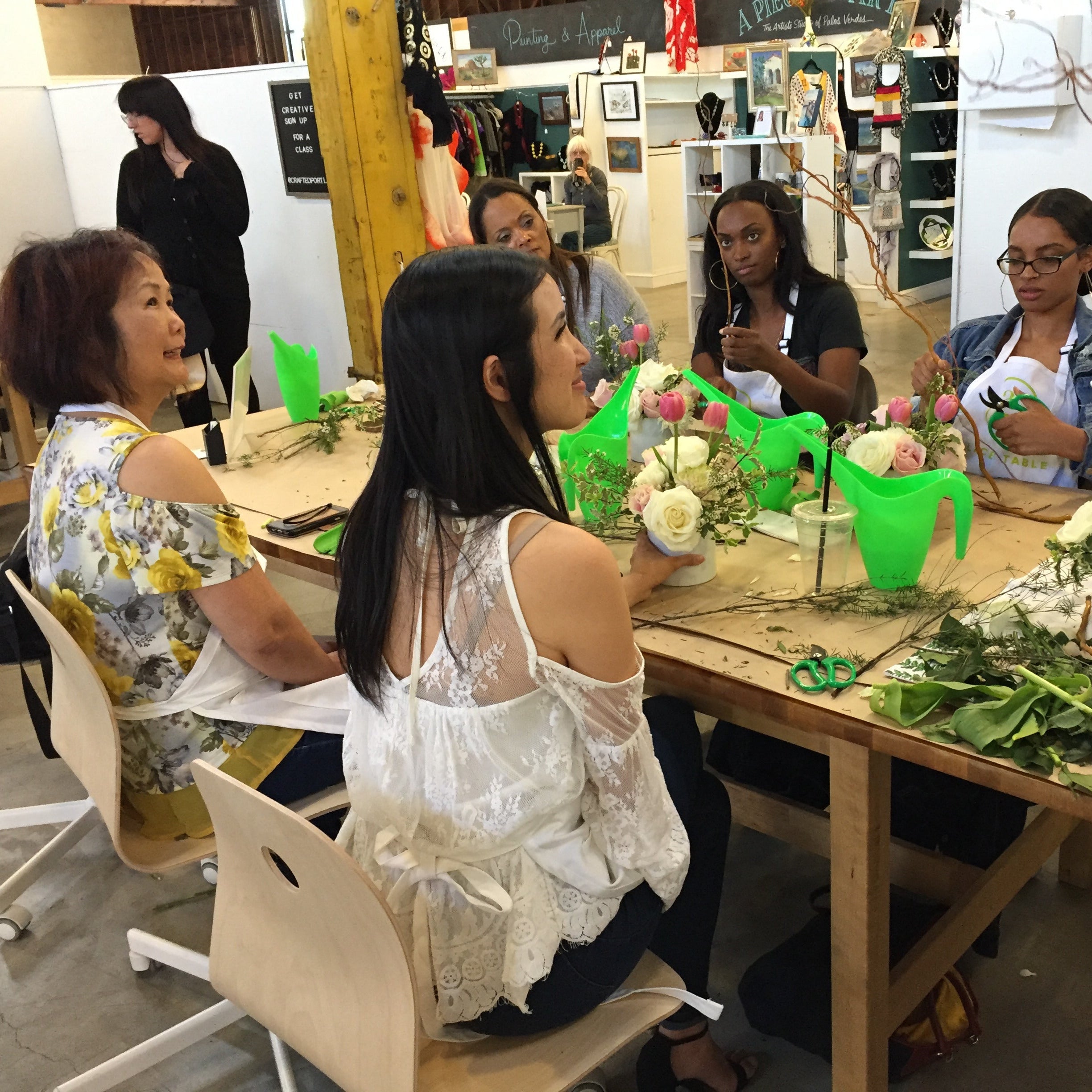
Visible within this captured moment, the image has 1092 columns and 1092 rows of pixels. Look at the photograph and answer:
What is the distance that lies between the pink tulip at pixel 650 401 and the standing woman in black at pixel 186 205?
3.12m

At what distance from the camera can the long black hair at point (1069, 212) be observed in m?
2.30

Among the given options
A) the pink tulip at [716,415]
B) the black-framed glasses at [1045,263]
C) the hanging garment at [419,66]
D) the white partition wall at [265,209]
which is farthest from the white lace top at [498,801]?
the white partition wall at [265,209]

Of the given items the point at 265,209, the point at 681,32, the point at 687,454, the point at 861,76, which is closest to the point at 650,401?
the point at 687,454

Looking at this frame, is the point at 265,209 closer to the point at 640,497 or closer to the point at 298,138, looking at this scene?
the point at 298,138

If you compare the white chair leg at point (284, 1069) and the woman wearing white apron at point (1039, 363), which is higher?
the woman wearing white apron at point (1039, 363)

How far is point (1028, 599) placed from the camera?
152 centimetres

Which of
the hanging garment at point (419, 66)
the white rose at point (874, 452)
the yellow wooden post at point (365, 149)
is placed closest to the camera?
the white rose at point (874, 452)

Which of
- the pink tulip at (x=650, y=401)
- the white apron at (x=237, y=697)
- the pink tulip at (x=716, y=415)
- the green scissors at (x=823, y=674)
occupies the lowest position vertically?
the white apron at (x=237, y=697)

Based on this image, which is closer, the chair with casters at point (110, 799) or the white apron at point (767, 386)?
the chair with casters at point (110, 799)

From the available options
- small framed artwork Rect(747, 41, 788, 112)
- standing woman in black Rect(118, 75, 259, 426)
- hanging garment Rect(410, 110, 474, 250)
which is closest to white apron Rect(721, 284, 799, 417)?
hanging garment Rect(410, 110, 474, 250)

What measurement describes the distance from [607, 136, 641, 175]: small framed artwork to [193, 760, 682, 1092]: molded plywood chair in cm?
919

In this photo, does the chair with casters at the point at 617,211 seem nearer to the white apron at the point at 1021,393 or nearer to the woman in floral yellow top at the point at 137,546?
the white apron at the point at 1021,393

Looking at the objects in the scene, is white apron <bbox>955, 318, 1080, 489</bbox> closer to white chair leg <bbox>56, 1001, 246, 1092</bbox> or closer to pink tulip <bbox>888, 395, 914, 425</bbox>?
pink tulip <bbox>888, 395, 914, 425</bbox>

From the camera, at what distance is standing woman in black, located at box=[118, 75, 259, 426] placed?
448 cm
